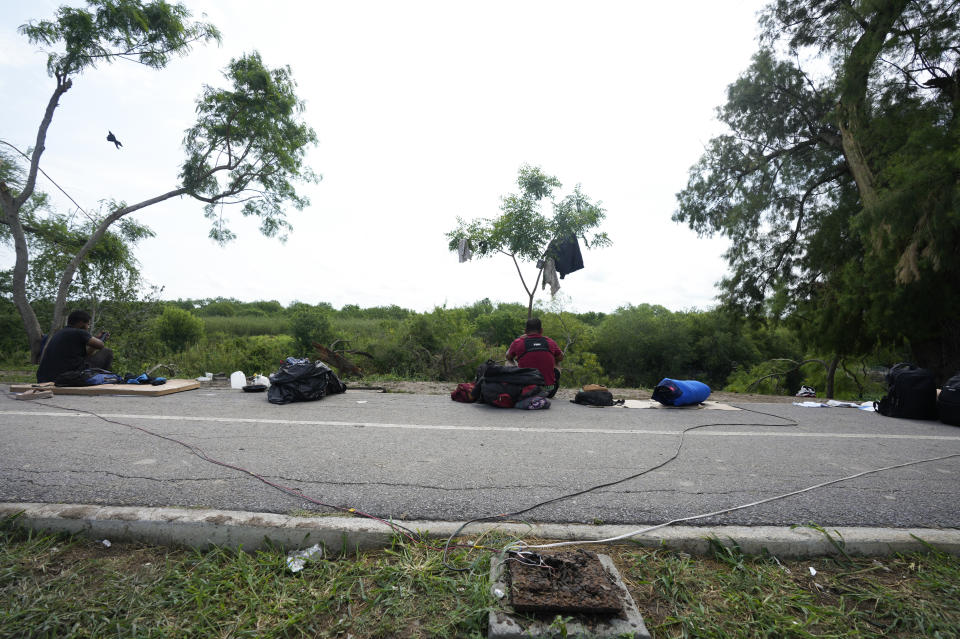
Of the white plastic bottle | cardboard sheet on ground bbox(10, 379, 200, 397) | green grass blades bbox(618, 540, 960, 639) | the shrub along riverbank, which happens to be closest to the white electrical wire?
green grass blades bbox(618, 540, 960, 639)

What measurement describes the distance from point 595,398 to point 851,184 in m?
13.1

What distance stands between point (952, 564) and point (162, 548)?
14.1ft

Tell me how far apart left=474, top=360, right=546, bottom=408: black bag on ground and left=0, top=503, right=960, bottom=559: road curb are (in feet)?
13.6

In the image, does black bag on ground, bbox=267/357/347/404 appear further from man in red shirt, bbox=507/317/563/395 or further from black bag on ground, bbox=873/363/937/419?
black bag on ground, bbox=873/363/937/419

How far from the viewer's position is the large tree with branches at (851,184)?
29.7 feet

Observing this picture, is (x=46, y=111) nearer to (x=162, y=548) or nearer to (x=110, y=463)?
(x=110, y=463)

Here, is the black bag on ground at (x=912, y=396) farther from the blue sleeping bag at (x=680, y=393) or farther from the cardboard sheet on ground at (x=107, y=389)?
the cardboard sheet on ground at (x=107, y=389)

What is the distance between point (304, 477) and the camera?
318 centimetres

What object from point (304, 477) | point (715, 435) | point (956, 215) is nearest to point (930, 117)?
point (956, 215)

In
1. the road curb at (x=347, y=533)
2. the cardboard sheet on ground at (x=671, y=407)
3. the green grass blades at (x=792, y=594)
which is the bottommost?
the green grass blades at (x=792, y=594)

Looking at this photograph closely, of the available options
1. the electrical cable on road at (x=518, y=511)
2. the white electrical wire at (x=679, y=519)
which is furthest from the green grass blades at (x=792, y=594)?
the electrical cable on road at (x=518, y=511)

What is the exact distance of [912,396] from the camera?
6.59 m

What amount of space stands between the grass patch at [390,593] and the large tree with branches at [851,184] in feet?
32.5

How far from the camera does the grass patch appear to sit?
175 centimetres
